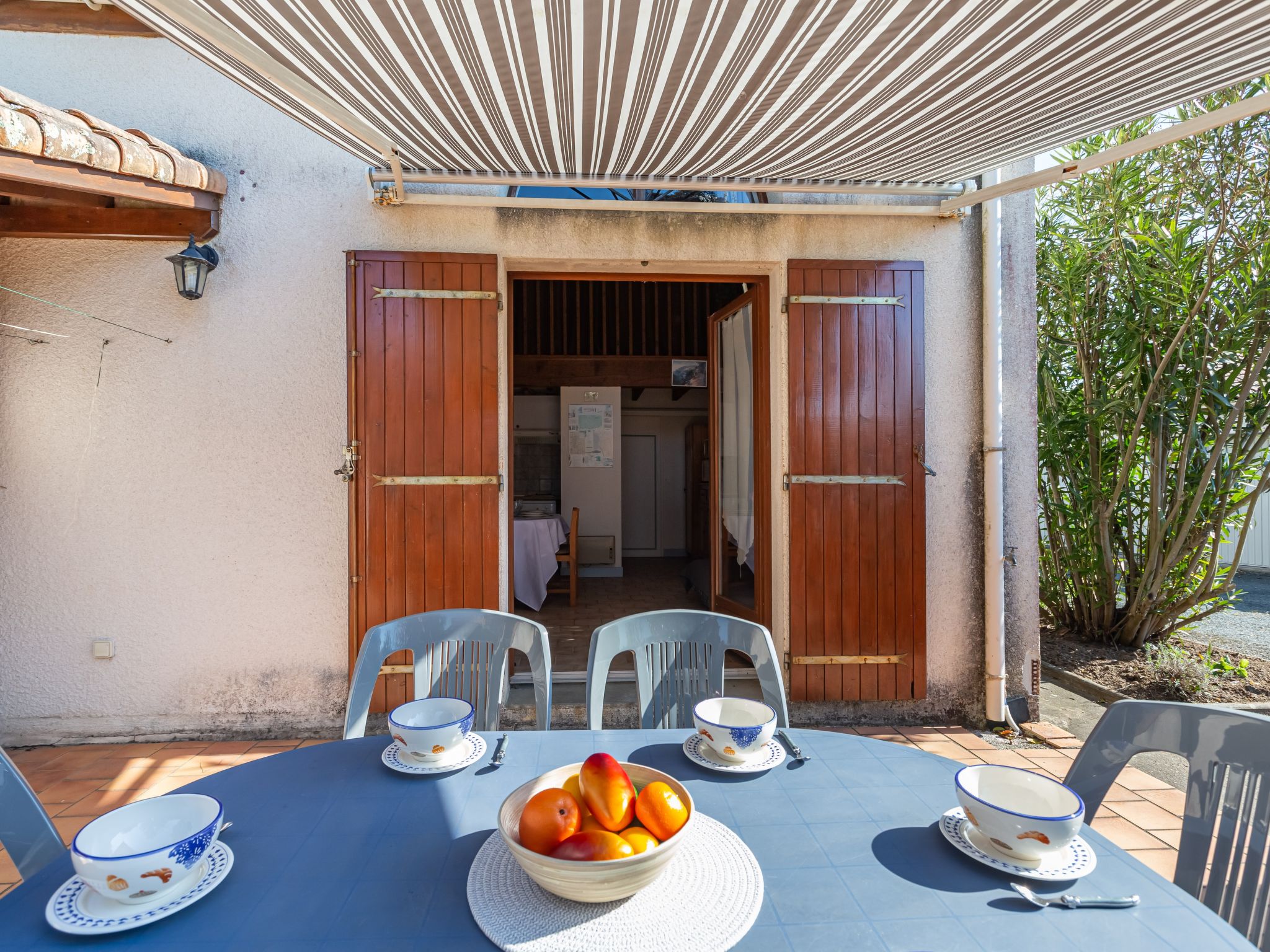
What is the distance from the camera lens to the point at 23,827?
3.90ft

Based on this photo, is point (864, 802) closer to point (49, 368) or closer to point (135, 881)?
point (135, 881)

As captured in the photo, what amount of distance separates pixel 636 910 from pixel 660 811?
0.45ft

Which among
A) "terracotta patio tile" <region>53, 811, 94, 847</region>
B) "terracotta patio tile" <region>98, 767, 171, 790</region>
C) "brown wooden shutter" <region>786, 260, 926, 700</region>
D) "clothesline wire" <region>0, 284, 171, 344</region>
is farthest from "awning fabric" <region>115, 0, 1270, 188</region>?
"terracotta patio tile" <region>98, 767, 171, 790</region>

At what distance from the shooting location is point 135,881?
0.91 meters

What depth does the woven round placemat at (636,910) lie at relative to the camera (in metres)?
0.87

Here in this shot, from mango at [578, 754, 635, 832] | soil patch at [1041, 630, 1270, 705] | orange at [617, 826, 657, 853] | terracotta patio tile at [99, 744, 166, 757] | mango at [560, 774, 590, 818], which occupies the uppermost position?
mango at [578, 754, 635, 832]

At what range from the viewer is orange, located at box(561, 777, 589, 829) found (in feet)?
3.21

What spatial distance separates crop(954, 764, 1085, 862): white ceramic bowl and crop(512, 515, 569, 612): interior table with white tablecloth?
4590 mm

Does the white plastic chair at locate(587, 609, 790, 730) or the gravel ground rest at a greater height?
the white plastic chair at locate(587, 609, 790, 730)

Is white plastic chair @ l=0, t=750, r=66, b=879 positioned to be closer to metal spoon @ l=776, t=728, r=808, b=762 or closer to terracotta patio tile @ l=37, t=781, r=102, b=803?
metal spoon @ l=776, t=728, r=808, b=762

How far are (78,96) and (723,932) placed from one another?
462cm

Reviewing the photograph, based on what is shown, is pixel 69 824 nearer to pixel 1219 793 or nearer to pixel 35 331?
pixel 35 331

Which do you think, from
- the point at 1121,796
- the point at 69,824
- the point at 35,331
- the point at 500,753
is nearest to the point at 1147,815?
the point at 1121,796

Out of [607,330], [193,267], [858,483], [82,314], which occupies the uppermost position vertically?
[607,330]
